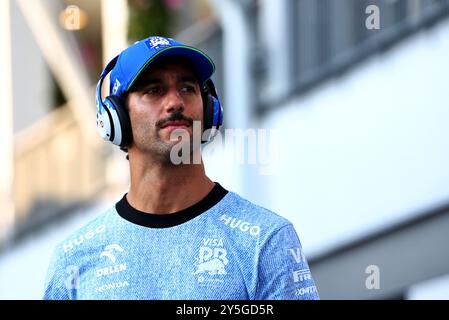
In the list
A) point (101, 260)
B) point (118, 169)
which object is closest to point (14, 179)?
point (118, 169)

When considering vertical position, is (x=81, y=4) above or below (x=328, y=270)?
above

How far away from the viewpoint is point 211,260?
3705mm

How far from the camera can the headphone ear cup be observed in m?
3.95

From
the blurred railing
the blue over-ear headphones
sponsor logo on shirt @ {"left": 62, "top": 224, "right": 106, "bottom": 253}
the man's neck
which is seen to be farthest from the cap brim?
the blurred railing

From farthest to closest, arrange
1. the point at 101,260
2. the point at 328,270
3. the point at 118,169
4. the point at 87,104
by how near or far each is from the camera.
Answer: the point at 87,104 < the point at 118,169 < the point at 328,270 < the point at 101,260

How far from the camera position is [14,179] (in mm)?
12938

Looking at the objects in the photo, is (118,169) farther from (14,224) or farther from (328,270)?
(328,270)

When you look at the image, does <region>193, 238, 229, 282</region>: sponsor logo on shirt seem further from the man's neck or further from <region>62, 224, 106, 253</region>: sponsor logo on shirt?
<region>62, 224, 106, 253</region>: sponsor logo on shirt

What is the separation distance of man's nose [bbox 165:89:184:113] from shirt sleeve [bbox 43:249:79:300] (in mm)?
577

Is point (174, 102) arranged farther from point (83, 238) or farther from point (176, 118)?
point (83, 238)

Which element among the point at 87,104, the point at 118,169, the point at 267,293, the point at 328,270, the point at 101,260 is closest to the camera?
the point at 267,293

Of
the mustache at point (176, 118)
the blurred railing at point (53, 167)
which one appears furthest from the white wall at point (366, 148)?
the mustache at point (176, 118)

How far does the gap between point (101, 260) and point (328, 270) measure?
4750 millimetres
